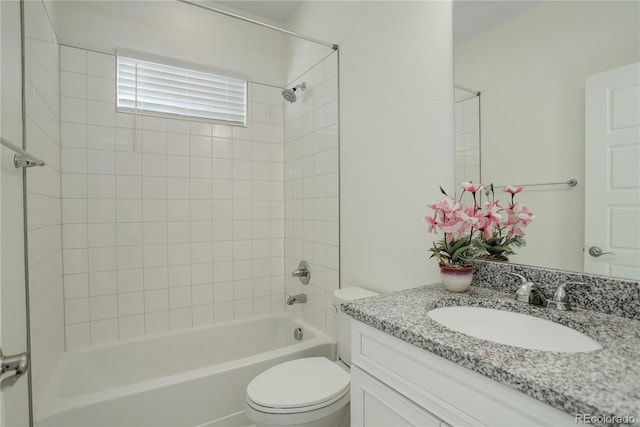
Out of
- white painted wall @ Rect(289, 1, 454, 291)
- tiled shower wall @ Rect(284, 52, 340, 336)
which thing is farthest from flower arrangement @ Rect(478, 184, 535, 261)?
tiled shower wall @ Rect(284, 52, 340, 336)

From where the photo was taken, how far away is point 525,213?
3.32 ft

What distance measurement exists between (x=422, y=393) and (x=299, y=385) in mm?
770

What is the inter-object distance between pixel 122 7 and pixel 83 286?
1815mm

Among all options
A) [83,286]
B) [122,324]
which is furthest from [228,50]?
[122,324]

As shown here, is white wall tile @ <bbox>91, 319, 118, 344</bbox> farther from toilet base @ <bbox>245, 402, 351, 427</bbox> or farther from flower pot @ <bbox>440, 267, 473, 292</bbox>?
flower pot @ <bbox>440, 267, 473, 292</bbox>

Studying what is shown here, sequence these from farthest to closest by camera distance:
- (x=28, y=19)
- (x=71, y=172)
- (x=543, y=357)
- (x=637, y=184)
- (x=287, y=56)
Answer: (x=287, y=56), (x=71, y=172), (x=28, y=19), (x=637, y=184), (x=543, y=357)

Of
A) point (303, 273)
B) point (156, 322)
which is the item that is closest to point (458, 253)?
point (303, 273)

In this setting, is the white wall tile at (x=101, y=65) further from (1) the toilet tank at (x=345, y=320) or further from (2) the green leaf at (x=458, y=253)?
(2) the green leaf at (x=458, y=253)

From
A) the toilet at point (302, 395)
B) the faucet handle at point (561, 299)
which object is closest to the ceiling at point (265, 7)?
the toilet at point (302, 395)

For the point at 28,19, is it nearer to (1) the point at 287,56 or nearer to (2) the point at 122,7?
(2) the point at 122,7

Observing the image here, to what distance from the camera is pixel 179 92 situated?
2.20 meters

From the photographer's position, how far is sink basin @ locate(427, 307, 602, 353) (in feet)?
2.48

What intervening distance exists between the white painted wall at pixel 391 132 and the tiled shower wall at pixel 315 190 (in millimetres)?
98

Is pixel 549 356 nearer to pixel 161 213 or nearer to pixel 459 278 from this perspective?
pixel 459 278
